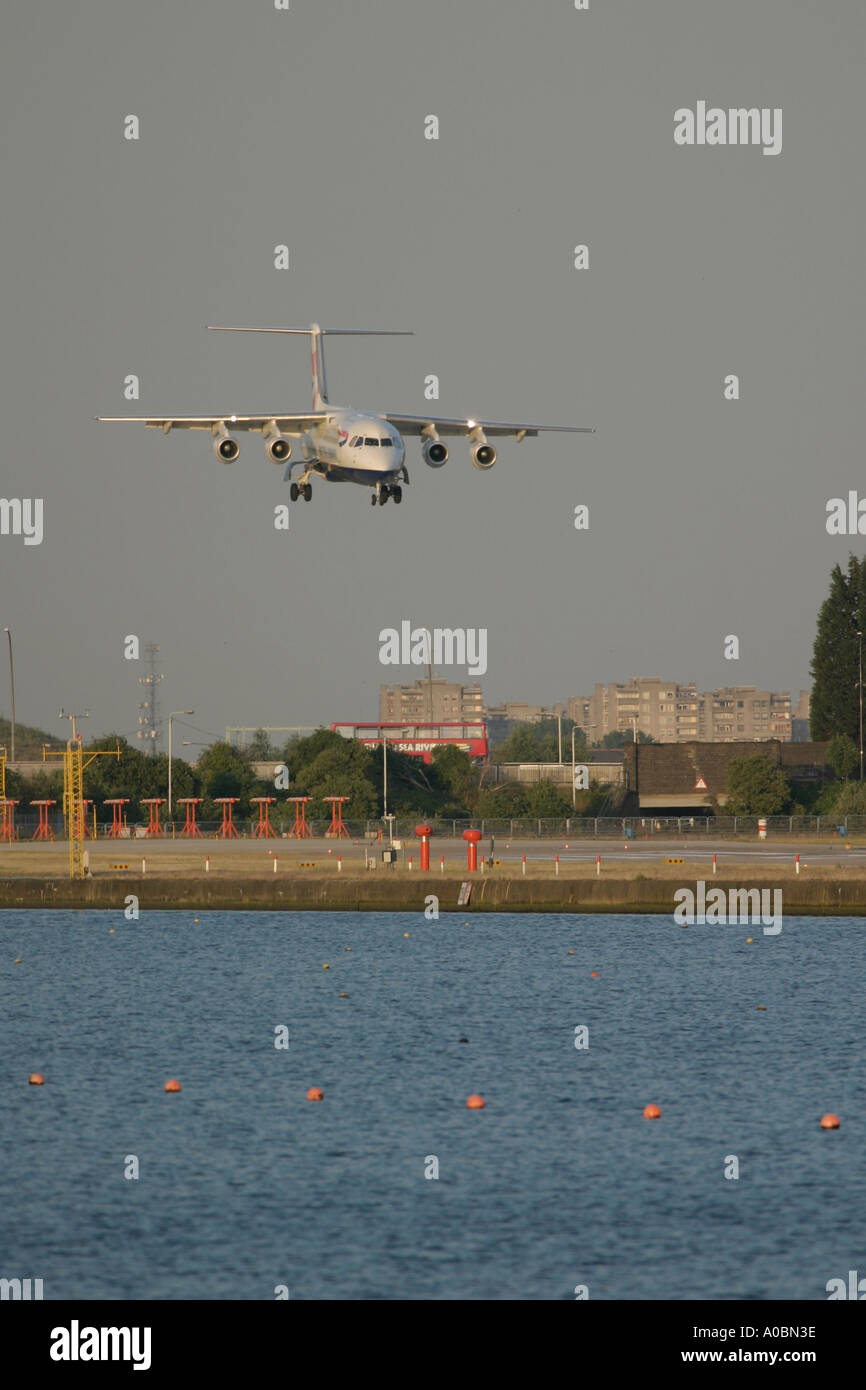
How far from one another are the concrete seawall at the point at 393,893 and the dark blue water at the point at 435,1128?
17.4 ft

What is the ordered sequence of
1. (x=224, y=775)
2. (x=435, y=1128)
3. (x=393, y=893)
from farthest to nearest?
(x=224, y=775) → (x=393, y=893) → (x=435, y=1128)

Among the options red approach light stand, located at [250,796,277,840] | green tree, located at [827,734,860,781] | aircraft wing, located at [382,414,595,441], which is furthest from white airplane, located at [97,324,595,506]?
green tree, located at [827,734,860,781]

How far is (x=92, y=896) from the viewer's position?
7019cm

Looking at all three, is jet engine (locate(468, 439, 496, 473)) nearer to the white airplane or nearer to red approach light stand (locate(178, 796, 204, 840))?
the white airplane

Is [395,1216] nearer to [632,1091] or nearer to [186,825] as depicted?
[632,1091]

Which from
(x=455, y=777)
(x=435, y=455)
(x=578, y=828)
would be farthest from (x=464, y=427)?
(x=455, y=777)

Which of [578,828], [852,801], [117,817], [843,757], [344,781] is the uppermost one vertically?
[843,757]

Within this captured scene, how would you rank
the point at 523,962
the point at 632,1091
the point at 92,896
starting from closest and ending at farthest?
the point at 632,1091, the point at 523,962, the point at 92,896

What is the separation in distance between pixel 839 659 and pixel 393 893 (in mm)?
74140

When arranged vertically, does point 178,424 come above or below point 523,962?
above

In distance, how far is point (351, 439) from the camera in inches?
2694

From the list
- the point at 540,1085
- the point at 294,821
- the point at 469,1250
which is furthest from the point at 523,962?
the point at 294,821

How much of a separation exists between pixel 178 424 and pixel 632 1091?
44279 millimetres

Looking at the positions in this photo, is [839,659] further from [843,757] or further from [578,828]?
[578,828]
